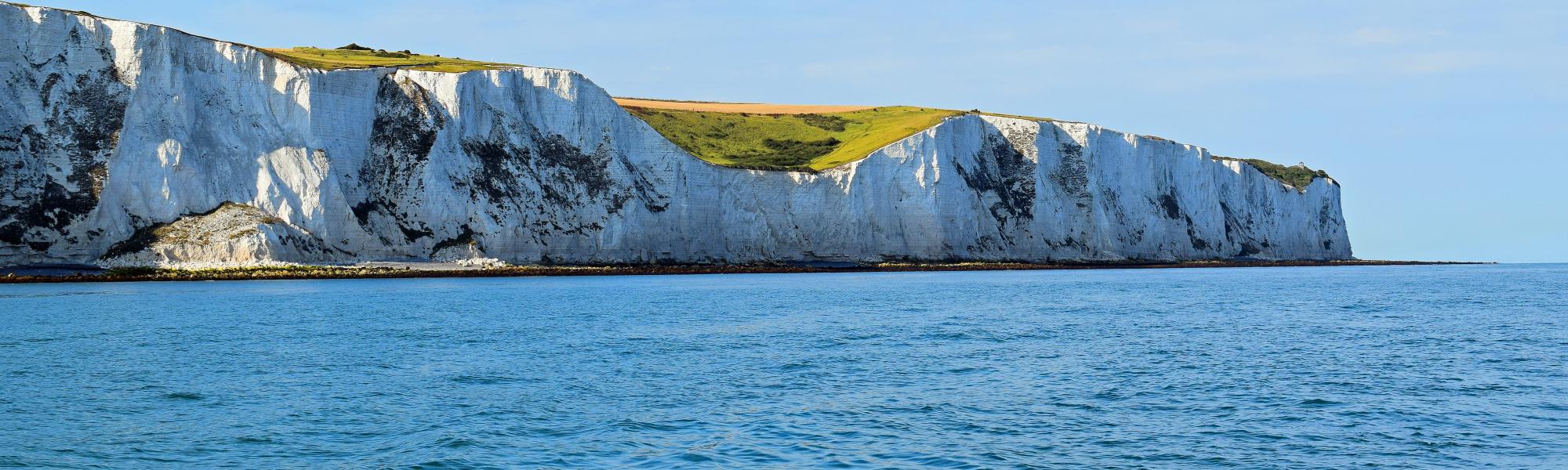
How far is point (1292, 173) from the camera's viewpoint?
127312 millimetres

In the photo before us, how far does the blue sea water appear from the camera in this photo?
47.1 feet

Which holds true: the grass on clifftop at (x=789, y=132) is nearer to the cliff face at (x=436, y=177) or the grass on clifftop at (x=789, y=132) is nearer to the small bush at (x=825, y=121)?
the small bush at (x=825, y=121)

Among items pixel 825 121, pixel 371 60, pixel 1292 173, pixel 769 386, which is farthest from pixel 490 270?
pixel 1292 173

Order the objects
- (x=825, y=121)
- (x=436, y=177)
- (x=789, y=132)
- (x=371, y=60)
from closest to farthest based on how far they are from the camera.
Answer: (x=436, y=177) < (x=371, y=60) < (x=789, y=132) < (x=825, y=121)

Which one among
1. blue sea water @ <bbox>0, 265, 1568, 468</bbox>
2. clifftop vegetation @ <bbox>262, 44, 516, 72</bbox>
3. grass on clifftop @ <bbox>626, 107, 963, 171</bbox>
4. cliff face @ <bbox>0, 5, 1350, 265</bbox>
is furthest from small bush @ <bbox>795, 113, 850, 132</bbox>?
blue sea water @ <bbox>0, 265, 1568, 468</bbox>

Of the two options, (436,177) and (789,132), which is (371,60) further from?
(789,132)

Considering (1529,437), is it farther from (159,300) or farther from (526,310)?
(159,300)

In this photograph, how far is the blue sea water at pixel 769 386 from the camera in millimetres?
14344

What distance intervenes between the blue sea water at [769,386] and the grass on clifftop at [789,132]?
54.8 meters

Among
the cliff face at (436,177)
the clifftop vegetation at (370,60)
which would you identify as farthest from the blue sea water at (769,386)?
the clifftop vegetation at (370,60)

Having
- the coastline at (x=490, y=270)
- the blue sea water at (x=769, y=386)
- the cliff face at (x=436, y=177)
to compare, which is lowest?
the blue sea water at (x=769, y=386)

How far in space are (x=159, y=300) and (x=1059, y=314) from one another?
98.8 feet

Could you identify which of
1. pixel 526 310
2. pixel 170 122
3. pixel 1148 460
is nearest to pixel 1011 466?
pixel 1148 460

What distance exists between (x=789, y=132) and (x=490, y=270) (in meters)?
52.5
